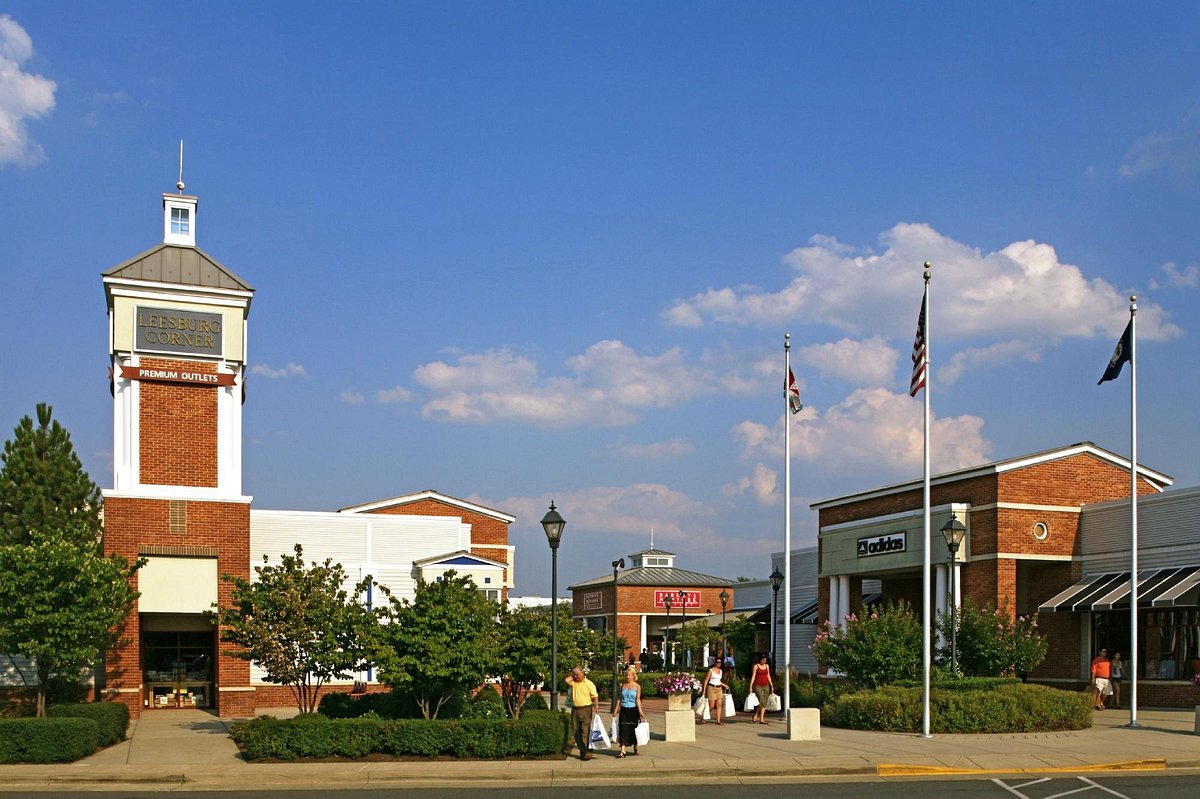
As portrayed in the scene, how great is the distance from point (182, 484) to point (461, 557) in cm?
1035

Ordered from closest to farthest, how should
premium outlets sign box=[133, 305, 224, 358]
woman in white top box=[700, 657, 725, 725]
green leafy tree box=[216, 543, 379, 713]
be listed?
green leafy tree box=[216, 543, 379, 713]
woman in white top box=[700, 657, 725, 725]
premium outlets sign box=[133, 305, 224, 358]

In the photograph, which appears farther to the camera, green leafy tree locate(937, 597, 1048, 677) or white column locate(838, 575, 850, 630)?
white column locate(838, 575, 850, 630)

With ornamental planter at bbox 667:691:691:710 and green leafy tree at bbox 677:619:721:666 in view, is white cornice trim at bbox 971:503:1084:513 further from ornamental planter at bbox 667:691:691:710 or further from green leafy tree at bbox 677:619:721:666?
green leafy tree at bbox 677:619:721:666

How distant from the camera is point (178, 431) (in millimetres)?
33719

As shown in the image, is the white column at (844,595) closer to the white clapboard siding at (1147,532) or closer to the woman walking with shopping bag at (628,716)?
the white clapboard siding at (1147,532)

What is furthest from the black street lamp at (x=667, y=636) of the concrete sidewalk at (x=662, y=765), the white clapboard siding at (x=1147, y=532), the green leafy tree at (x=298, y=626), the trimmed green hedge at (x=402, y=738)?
the trimmed green hedge at (x=402, y=738)

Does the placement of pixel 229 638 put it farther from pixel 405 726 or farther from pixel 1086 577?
pixel 1086 577

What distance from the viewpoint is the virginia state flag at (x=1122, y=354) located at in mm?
28922

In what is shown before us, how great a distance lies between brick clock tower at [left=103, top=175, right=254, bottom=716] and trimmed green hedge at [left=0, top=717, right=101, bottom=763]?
866 cm

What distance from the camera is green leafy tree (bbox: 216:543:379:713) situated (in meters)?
24.7

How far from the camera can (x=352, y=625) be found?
82.1ft

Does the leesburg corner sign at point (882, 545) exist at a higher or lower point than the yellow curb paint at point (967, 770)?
higher

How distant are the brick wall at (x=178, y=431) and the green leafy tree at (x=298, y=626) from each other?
9.32 meters

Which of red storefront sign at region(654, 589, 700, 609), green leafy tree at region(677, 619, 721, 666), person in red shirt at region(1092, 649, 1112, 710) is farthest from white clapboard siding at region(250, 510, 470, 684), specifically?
red storefront sign at region(654, 589, 700, 609)
